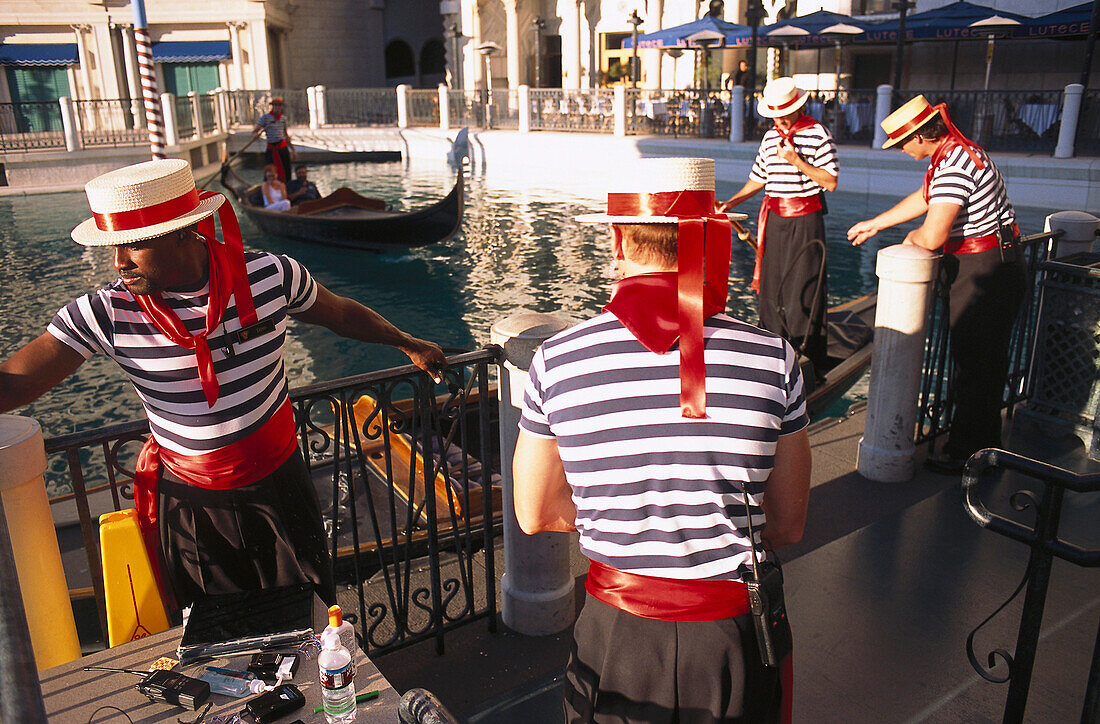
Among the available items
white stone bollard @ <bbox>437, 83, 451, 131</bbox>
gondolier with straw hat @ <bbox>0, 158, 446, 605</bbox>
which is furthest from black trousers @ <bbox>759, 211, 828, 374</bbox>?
white stone bollard @ <bbox>437, 83, 451, 131</bbox>

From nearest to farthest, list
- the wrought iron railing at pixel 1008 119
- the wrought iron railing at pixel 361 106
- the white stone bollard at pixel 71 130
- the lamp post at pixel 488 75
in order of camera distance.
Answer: the wrought iron railing at pixel 1008 119, the white stone bollard at pixel 71 130, the lamp post at pixel 488 75, the wrought iron railing at pixel 361 106

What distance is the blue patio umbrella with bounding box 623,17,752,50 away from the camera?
602 inches

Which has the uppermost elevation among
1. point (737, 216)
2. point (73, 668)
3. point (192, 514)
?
point (737, 216)

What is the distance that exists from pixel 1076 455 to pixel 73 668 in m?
3.57

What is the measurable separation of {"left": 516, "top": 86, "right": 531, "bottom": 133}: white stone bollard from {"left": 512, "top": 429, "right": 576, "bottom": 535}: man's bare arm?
57.4 ft

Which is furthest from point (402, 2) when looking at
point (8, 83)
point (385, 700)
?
point (385, 700)

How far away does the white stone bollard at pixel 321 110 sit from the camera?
21312mm

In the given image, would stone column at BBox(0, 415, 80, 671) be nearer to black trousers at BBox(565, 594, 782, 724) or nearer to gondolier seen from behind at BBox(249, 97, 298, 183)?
black trousers at BBox(565, 594, 782, 724)

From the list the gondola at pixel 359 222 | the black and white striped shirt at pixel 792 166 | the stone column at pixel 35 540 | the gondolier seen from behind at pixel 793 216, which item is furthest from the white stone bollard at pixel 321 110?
the stone column at pixel 35 540

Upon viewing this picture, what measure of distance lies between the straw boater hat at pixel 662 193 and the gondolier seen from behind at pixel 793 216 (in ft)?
10.3

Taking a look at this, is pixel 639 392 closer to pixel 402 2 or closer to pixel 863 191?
pixel 863 191

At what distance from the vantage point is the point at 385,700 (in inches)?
56.9

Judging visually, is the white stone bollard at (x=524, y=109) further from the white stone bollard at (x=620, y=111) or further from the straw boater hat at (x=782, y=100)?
the straw boater hat at (x=782, y=100)

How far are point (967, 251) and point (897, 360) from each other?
0.47 metres
